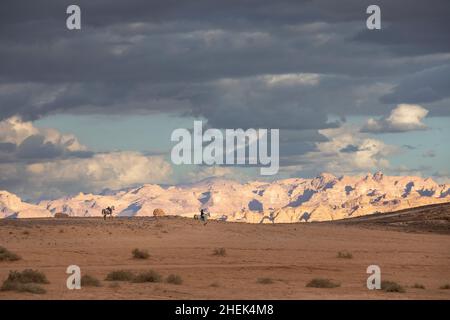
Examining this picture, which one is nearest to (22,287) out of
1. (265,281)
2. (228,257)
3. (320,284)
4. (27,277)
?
(27,277)

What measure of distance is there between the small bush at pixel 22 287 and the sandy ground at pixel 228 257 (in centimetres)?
50

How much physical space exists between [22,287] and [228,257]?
23.9 meters

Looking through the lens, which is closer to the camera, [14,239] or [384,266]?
[384,266]

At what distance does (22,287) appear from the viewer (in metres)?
40.2

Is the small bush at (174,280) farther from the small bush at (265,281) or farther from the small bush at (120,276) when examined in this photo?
the small bush at (265,281)

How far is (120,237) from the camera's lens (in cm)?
7512

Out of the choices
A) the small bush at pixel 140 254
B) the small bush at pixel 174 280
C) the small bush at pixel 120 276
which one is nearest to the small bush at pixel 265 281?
the small bush at pixel 174 280

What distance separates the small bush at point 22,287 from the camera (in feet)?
130

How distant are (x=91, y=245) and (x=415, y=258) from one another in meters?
22.7

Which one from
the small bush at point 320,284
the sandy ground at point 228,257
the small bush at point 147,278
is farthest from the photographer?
the small bush at point 147,278
